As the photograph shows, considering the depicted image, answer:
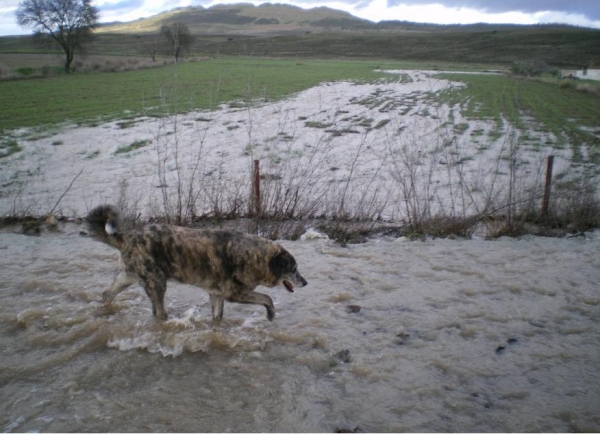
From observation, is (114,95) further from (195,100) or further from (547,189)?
(547,189)

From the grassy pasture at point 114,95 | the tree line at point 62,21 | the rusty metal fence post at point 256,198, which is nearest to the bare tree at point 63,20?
the tree line at point 62,21

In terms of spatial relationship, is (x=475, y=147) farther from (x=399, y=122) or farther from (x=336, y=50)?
(x=336, y=50)

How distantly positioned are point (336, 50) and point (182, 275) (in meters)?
102

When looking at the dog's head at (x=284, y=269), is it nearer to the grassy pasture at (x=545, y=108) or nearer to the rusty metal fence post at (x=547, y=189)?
the rusty metal fence post at (x=547, y=189)

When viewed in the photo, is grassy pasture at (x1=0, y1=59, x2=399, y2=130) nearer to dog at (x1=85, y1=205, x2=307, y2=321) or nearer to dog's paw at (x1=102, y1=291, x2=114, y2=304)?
dog's paw at (x1=102, y1=291, x2=114, y2=304)

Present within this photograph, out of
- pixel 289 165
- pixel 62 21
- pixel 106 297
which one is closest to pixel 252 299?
pixel 106 297

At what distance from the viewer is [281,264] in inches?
203

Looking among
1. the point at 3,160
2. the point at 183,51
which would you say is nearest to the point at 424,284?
the point at 3,160

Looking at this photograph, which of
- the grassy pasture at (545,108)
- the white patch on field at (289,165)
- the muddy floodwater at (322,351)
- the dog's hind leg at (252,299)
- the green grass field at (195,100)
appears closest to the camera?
the muddy floodwater at (322,351)

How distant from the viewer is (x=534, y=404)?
412 centimetres

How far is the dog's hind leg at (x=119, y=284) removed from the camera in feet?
17.2

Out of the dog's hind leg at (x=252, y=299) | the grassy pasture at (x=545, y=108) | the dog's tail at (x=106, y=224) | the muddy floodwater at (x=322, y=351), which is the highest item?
the grassy pasture at (x=545, y=108)

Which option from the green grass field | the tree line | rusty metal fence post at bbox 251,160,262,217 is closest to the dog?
rusty metal fence post at bbox 251,160,262,217

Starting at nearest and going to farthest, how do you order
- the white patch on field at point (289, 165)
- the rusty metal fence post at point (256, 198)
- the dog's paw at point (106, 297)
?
the dog's paw at point (106, 297), the rusty metal fence post at point (256, 198), the white patch on field at point (289, 165)
